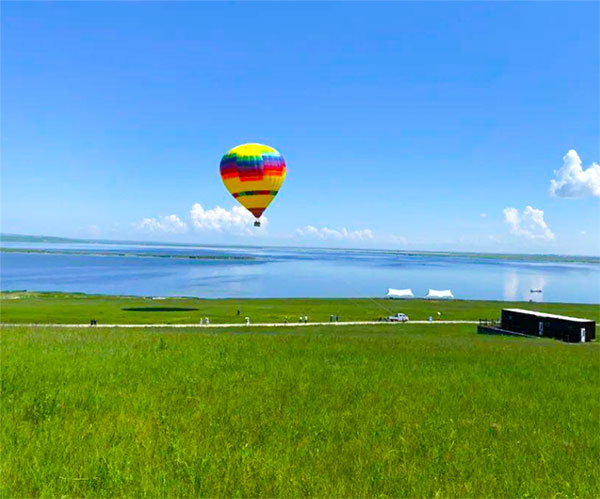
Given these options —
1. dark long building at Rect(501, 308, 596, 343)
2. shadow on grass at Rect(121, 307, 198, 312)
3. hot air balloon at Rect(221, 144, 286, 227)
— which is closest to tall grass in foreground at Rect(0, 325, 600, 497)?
hot air balloon at Rect(221, 144, 286, 227)

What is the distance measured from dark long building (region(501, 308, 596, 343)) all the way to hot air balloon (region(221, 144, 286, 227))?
2832cm

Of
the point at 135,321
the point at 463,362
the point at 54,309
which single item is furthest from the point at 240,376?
the point at 54,309

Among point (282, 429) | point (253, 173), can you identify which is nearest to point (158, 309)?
point (253, 173)

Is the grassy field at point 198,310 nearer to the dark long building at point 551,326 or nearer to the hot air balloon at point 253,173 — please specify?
the hot air balloon at point 253,173

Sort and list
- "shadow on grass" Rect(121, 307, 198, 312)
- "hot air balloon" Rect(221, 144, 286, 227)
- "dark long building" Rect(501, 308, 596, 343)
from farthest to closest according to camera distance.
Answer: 1. "shadow on grass" Rect(121, 307, 198, 312)
2. "hot air balloon" Rect(221, 144, 286, 227)
3. "dark long building" Rect(501, 308, 596, 343)

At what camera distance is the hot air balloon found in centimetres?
4025

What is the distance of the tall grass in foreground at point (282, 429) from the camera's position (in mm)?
5039

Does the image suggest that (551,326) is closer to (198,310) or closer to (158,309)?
(198,310)

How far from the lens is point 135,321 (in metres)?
51.9

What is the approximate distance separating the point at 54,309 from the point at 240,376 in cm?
6171

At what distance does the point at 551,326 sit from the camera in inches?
1582

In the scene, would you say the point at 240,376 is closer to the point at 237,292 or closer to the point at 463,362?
the point at 463,362

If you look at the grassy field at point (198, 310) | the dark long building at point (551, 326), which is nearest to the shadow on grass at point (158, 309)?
the grassy field at point (198, 310)

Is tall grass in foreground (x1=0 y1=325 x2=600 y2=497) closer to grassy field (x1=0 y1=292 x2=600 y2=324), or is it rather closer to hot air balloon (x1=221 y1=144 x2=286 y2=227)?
hot air balloon (x1=221 y1=144 x2=286 y2=227)
